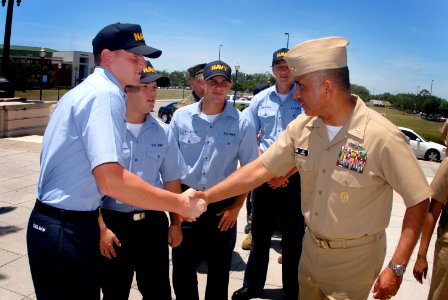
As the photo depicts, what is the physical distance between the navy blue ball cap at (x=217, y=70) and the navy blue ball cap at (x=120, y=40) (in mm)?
1217

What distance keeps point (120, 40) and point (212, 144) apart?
4.62 ft

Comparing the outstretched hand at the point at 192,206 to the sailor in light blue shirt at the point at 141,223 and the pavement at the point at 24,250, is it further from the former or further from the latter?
the pavement at the point at 24,250

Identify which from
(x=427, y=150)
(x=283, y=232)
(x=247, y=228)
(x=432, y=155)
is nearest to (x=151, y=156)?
(x=283, y=232)

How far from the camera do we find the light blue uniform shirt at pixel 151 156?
110 inches

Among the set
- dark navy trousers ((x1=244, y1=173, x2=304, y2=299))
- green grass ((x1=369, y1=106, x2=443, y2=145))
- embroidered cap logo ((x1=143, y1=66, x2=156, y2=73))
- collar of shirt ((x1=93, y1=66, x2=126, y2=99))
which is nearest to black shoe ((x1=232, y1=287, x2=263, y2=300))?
dark navy trousers ((x1=244, y1=173, x2=304, y2=299))

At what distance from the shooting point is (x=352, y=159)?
7.16 ft

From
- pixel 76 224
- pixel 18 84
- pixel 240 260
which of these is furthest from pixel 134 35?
pixel 18 84

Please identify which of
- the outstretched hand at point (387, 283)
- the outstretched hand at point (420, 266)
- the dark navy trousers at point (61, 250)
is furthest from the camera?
the outstretched hand at point (420, 266)

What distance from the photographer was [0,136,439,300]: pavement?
376 cm

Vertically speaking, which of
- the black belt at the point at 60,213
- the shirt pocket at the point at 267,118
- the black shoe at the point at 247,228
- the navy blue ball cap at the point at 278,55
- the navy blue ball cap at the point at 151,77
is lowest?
the black shoe at the point at 247,228

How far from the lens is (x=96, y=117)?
1.84 metres

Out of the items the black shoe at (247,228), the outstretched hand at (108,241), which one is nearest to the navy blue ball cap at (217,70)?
the outstretched hand at (108,241)

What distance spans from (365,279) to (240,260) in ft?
8.26

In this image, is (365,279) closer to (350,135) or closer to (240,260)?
(350,135)
